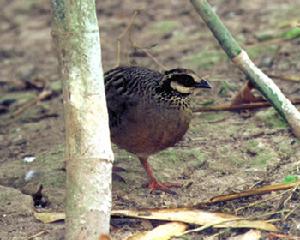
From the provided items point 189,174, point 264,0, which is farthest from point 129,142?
point 264,0

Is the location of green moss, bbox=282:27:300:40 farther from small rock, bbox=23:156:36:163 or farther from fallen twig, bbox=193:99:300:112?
small rock, bbox=23:156:36:163

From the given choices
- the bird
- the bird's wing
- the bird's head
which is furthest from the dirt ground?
the bird's head

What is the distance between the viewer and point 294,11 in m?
8.83

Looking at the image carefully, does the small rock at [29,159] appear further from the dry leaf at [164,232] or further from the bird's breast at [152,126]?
the dry leaf at [164,232]

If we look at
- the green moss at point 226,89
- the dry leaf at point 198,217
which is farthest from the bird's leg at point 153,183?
the green moss at point 226,89

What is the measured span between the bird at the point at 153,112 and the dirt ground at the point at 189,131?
11.4 inches

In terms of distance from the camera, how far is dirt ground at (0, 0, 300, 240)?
5.07m

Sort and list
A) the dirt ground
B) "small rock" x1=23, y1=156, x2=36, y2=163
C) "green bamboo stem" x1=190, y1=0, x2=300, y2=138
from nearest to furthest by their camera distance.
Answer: the dirt ground
"green bamboo stem" x1=190, y1=0, x2=300, y2=138
"small rock" x1=23, y1=156, x2=36, y2=163

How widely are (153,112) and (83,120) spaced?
4.15 feet

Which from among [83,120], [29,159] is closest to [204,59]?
[29,159]

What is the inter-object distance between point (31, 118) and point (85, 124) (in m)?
3.06

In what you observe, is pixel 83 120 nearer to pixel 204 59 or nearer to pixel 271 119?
pixel 271 119

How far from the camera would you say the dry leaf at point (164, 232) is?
4.54 m

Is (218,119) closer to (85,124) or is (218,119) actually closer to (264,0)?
(85,124)
